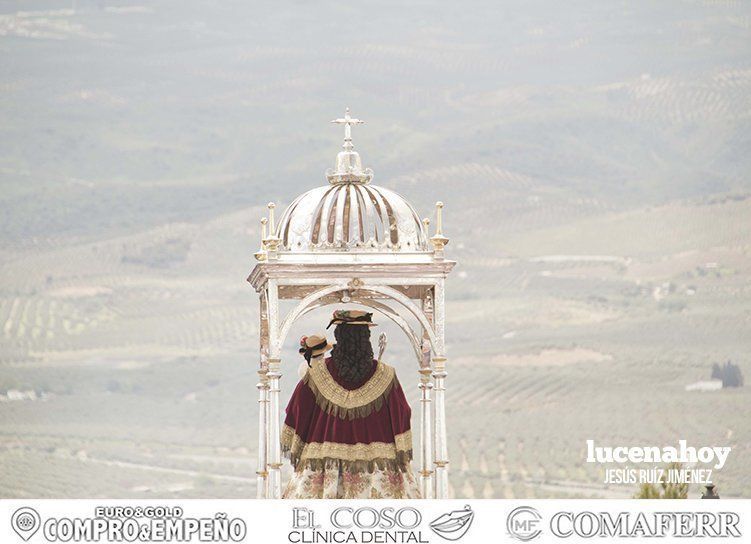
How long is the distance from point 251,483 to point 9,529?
1234 centimetres

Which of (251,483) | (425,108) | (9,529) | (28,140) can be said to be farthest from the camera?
(425,108)

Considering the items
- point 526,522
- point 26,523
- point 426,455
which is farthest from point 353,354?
point 26,523

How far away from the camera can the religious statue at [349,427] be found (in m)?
11.8

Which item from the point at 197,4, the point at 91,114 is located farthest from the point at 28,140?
the point at 197,4

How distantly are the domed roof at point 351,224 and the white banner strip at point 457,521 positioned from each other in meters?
2.01

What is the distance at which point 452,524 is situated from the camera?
10602 mm

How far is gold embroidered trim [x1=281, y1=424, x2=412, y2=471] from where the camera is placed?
38.7 ft

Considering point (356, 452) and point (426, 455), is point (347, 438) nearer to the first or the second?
point (356, 452)

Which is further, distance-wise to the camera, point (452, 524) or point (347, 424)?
point (347, 424)

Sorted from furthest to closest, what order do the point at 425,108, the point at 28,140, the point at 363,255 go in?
the point at 425,108
the point at 28,140
the point at 363,255

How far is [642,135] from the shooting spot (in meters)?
26.3

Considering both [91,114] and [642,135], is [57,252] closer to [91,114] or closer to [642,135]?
[91,114]

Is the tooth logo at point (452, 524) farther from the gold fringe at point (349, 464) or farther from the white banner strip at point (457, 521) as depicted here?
the gold fringe at point (349, 464)

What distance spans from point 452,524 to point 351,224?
2280 mm
